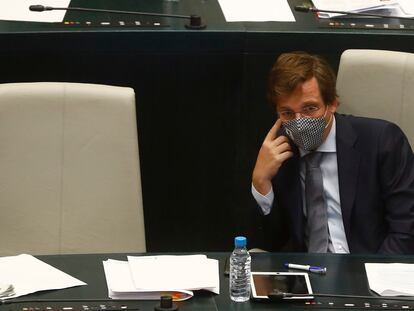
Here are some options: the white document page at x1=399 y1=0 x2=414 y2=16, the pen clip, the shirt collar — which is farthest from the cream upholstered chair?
the white document page at x1=399 y1=0 x2=414 y2=16

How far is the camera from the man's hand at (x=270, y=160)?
3732 millimetres

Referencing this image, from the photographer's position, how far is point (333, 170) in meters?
3.77

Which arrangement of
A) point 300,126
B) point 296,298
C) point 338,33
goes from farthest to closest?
point 338,33, point 300,126, point 296,298

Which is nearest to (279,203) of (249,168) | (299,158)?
(299,158)

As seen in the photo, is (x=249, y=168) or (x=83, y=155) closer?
(x=83, y=155)

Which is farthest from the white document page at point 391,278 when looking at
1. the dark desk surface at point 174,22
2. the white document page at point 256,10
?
the white document page at point 256,10

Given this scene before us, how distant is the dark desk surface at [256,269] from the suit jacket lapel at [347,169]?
0.42 m

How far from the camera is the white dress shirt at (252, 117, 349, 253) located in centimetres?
376

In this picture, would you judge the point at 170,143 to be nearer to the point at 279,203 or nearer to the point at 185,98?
the point at 185,98

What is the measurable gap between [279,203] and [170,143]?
81 centimetres

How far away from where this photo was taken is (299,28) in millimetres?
4324

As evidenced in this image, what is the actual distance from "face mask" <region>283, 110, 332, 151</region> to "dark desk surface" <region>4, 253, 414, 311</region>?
0.50 metres

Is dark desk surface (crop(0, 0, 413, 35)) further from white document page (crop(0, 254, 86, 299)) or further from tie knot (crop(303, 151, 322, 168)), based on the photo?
white document page (crop(0, 254, 86, 299))

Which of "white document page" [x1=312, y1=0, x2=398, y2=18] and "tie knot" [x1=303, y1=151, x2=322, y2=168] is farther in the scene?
"white document page" [x1=312, y1=0, x2=398, y2=18]
